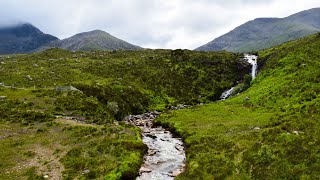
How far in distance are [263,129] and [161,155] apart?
561 inches

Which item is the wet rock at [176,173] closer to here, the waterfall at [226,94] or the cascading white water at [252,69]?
the cascading white water at [252,69]

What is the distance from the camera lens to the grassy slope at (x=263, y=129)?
31.2 m

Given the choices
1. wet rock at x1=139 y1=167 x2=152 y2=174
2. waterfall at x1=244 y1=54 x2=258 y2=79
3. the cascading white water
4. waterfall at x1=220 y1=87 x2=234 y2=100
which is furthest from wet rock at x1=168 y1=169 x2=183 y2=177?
waterfall at x1=244 y1=54 x2=258 y2=79

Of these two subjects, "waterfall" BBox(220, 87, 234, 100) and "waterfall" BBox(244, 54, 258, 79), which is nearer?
"waterfall" BBox(220, 87, 234, 100)

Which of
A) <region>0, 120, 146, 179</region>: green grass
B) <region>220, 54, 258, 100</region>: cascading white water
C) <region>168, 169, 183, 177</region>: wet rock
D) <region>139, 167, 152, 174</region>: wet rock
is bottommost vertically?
<region>168, 169, 183, 177</region>: wet rock

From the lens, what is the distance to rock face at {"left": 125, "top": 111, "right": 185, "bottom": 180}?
3472 cm

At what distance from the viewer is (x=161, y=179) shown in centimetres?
3316

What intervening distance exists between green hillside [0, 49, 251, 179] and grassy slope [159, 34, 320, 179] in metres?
8.25

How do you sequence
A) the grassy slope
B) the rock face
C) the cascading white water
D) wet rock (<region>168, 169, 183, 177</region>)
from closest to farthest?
Answer: the grassy slope, wet rock (<region>168, 169, 183, 177</region>), the rock face, the cascading white water

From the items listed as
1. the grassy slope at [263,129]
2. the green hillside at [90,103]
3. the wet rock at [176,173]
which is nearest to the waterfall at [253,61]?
the green hillside at [90,103]

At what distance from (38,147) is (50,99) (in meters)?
24.2

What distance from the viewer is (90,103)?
201 feet

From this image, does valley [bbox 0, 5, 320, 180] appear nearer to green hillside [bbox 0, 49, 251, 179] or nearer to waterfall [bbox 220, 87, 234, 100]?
green hillside [bbox 0, 49, 251, 179]

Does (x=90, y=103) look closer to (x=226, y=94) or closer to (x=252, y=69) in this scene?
(x=226, y=94)
